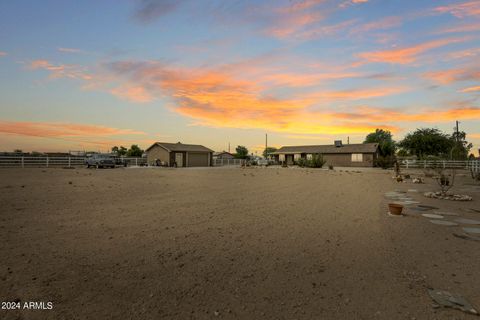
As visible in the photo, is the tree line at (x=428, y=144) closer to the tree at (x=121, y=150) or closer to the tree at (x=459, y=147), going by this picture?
the tree at (x=459, y=147)

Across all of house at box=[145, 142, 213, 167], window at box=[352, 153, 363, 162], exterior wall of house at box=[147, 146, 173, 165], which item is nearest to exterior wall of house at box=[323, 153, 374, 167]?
window at box=[352, 153, 363, 162]

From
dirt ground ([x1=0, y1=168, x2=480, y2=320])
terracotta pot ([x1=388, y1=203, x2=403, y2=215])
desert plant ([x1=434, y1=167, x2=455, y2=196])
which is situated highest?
desert plant ([x1=434, y1=167, x2=455, y2=196])

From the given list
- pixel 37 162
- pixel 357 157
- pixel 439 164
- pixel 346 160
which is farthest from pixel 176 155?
pixel 439 164

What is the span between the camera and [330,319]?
300 centimetres

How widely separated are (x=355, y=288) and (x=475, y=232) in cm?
487

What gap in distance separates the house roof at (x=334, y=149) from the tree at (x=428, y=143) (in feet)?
25.1

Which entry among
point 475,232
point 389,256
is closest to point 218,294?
point 389,256

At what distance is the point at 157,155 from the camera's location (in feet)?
155

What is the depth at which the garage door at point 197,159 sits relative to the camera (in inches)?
1864

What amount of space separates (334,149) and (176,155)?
1255 inches

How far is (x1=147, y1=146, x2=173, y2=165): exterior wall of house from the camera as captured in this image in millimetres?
45237

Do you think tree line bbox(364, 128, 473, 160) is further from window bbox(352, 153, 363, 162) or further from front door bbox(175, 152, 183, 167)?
front door bbox(175, 152, 183, 167)

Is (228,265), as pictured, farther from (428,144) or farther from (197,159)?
(428,144)

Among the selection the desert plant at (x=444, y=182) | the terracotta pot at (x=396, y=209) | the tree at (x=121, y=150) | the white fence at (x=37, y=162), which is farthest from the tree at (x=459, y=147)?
the tree at (x=121, y=150)
